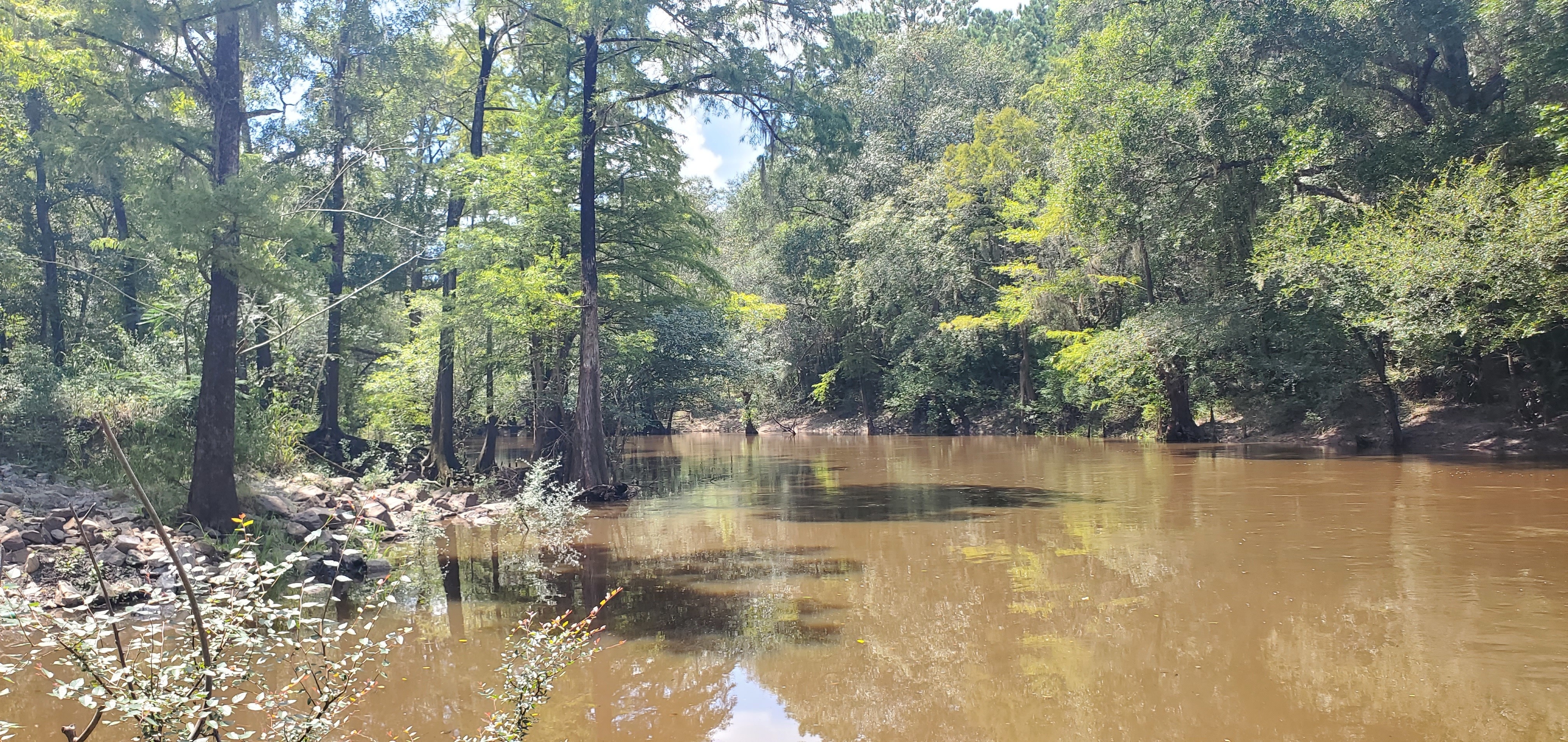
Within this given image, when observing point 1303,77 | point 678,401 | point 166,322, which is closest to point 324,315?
point 166,322

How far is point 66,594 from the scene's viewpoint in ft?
23.1

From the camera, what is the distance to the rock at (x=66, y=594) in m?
7.02

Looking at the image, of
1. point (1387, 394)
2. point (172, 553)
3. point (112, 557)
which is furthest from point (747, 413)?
point (172, 553)

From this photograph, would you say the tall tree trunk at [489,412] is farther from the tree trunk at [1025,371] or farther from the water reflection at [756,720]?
the tree trunk at [1025,371]

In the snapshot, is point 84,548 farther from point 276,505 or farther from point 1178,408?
point 1178,408

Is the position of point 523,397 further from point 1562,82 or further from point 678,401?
point 1562,82

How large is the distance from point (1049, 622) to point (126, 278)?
68.9 feet

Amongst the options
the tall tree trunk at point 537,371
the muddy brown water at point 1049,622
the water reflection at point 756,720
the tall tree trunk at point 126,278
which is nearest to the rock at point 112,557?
the muddy brown water at point 1049,622

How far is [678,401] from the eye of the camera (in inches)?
778

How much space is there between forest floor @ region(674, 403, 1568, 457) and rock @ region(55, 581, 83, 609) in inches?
913

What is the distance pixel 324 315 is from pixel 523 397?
6336mm

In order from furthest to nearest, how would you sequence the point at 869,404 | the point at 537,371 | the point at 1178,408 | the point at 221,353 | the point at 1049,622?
the point at 869,404 < the point at 1178,408 < the point at 537,371 < the point at 221,353 < the point at 1049,622

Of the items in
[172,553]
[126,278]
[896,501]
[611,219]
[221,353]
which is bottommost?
[896,501]

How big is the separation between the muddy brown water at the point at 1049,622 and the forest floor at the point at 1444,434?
4.84m
